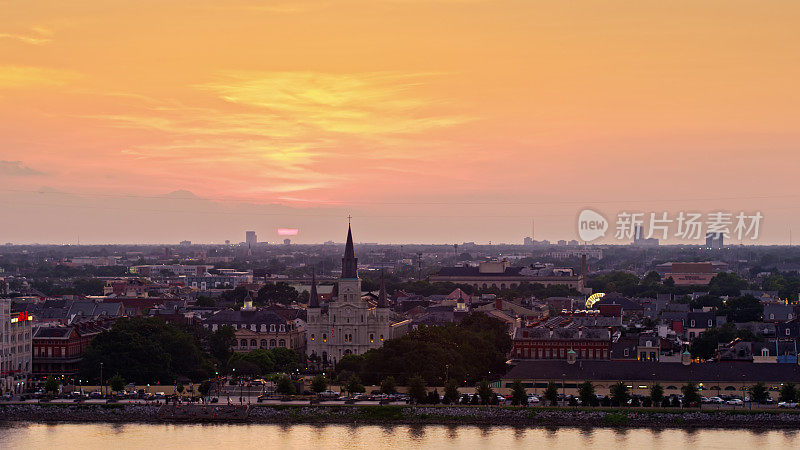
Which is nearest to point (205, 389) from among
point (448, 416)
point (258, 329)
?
point (448, 416)

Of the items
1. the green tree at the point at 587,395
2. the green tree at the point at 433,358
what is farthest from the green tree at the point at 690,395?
the green tree at the point at 433,358

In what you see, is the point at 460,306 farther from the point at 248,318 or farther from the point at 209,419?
the point at 209,419

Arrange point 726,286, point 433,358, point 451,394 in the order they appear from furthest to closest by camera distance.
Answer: point 726,286
point 433,358
point 451,394

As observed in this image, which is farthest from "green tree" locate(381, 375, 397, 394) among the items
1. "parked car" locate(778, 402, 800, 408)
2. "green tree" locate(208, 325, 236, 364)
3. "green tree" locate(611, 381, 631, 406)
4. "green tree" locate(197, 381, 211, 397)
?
"parked car" locate(778, 402, 800, 408)

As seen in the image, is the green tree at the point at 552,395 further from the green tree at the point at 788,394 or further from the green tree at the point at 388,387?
the green tree at the point at 788,394

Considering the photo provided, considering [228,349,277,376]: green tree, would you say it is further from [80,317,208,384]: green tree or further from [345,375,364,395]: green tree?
[345,375,364,395]: green tree

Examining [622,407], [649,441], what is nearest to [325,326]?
[622,407]

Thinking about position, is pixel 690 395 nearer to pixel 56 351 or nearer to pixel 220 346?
pixel 220 346
